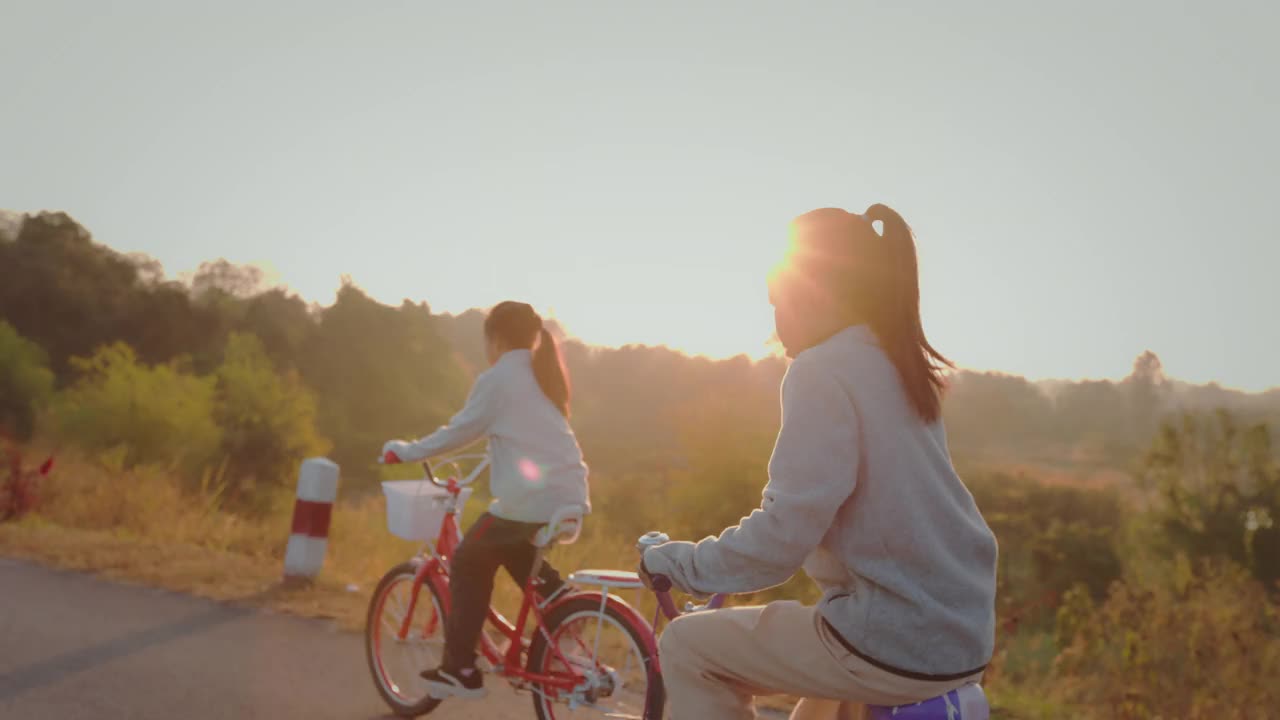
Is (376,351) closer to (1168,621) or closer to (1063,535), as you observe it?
(1063,535)

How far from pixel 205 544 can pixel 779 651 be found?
377 inches

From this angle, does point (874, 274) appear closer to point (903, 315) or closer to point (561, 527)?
point (903, 315)

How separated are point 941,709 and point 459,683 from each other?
2.93 metres

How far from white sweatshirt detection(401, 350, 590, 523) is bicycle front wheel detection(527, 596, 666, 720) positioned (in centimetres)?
51

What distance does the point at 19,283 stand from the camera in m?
39.9

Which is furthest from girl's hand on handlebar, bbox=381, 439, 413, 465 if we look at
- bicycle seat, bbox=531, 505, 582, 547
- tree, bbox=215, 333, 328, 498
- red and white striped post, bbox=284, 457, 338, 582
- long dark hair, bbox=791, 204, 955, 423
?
tree, bbox=215, 333, 328, 498

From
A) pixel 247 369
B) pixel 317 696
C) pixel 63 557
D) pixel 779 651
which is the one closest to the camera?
pixel 779 651

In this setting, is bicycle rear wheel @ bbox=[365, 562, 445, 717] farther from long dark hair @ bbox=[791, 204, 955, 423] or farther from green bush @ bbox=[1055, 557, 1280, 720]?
green bush @ bbox=[1055, 557, 1280, 720]

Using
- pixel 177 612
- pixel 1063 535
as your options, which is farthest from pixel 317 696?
pixel 1063 535

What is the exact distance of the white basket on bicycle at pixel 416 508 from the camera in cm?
502

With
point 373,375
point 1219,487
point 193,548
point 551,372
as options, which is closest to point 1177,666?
point 551,372

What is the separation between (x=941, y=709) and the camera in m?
2.26

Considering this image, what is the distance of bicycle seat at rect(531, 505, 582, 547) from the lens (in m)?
4.47

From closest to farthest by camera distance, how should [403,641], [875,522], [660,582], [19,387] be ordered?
[875,522]
[660,582]
[403,641]
[19,387]
